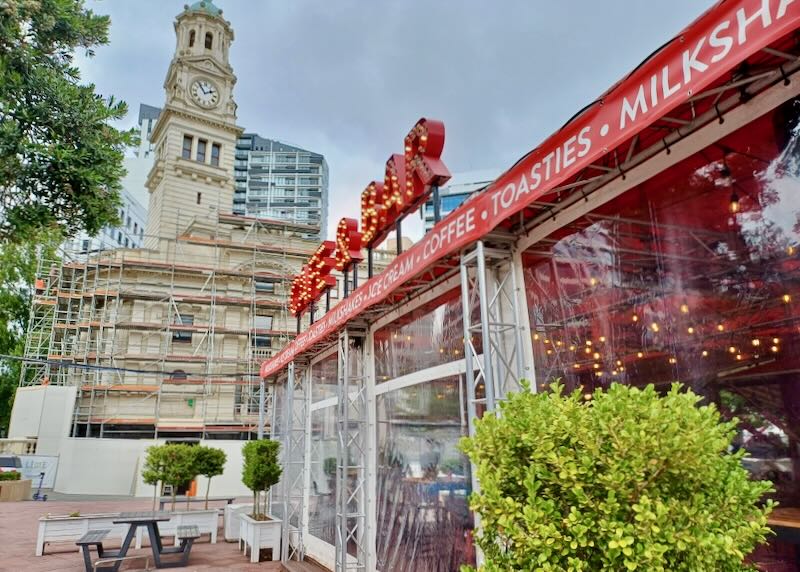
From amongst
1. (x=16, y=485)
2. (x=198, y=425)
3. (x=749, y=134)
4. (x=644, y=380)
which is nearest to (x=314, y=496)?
(x=644, y=380)

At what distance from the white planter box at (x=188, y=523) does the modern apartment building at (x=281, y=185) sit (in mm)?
77246

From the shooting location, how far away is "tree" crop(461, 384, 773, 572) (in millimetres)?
2188

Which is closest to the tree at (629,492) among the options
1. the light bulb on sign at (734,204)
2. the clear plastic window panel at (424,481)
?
the light bulb on sign at (734,204)

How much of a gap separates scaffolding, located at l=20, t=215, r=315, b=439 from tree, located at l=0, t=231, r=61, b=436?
17.4 feet

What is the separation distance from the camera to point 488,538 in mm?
2852

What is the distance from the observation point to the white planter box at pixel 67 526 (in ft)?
35.8

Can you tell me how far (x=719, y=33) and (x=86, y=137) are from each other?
22.5 ft

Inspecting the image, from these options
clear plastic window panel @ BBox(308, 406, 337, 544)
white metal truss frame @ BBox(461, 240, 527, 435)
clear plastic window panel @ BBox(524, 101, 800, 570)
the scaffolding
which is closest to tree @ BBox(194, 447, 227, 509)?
clear plastic window panel @ BBox(308, 406, 337, 544)

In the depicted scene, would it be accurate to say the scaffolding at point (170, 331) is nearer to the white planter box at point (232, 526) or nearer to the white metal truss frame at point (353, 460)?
the white planter box at point (232, 526)

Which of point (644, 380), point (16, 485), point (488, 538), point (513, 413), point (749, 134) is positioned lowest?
point (16, 485)

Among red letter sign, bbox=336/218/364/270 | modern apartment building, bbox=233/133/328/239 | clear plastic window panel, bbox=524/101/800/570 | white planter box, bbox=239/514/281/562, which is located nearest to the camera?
clear plastic window panel, bbox=524/101/800/570

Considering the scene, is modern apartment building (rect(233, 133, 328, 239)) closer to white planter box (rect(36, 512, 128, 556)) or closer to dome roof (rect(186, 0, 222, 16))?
dome roof (rect(186, 0, 222, 16))

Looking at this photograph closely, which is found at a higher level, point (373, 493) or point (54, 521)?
point (373, 493)

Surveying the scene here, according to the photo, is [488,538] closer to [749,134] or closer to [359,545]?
[749,134]
